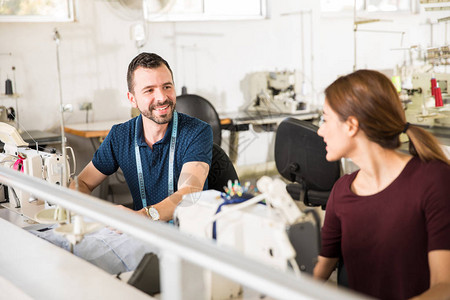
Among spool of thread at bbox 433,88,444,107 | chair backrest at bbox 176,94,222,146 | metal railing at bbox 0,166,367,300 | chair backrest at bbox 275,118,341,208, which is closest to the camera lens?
metal railing at bbox 0,166,367,300

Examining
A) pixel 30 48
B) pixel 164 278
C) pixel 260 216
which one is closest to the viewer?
pixel 164 278

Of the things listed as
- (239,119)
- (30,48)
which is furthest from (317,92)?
(30,48)

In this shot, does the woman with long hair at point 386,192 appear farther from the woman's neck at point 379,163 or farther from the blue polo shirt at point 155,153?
the blue polo shirt at point 155,153

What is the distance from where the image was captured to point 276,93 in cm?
475

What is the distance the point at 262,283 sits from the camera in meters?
0.70

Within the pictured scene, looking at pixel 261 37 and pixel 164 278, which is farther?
pixel 261 37

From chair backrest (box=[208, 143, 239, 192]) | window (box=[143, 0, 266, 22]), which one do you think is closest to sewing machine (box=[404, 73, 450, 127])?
chair backrest (box=[208, 143, 239, 192])

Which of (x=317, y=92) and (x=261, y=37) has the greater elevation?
(x=261, y=37)

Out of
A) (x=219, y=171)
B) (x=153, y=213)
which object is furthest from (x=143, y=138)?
(x=153, y=213)

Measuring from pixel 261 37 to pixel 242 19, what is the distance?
0.26 meters

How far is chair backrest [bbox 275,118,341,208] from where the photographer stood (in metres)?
2.72

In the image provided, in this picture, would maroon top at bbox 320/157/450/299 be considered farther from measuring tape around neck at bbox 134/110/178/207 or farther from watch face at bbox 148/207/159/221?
measuring tape around neck at bbox 134/110/178/207

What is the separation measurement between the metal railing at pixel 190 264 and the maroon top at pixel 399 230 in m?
0.60

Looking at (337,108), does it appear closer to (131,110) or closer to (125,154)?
(125,154)
